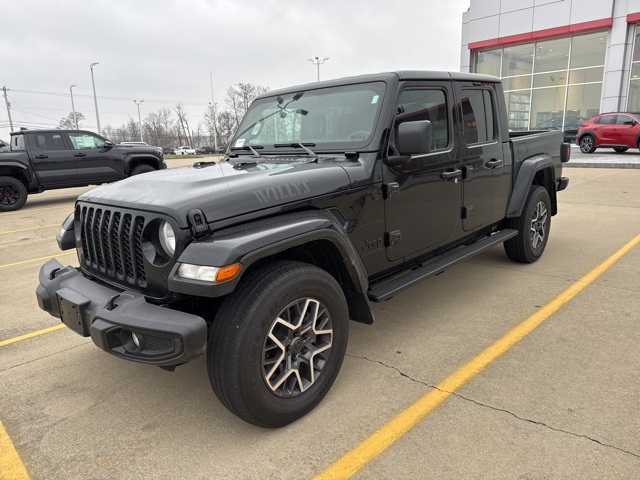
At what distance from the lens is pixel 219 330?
89.1 inches

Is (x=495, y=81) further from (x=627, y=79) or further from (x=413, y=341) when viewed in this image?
(x=627, y=79)

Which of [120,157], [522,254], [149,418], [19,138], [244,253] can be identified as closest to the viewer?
[244,253]

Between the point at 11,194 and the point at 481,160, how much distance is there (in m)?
10.9

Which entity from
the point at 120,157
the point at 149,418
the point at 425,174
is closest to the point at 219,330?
the point at 149,418

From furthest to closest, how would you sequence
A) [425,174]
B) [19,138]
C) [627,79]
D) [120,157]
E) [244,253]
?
[627,79] → [120,157] → [19,138] → [425,174] → [244,253]

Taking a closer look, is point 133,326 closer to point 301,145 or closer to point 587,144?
point 301,145

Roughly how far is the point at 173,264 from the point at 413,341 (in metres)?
1.96

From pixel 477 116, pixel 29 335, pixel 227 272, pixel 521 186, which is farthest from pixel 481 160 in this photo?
pixel 29 335

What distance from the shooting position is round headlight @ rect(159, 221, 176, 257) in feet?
7.69

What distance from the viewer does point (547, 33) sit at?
2295 centimetres

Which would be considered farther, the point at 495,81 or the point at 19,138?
the point at 19,138

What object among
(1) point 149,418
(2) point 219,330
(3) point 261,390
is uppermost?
(2) point 219,330

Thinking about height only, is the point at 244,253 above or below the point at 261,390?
above

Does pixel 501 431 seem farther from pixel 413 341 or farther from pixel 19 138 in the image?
pixel 19 138
